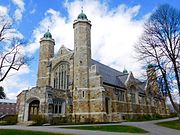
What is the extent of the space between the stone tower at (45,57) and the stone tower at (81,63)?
329 inches

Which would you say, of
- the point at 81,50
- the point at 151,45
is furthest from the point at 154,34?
the point at 81,50

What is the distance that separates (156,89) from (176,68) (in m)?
3.92

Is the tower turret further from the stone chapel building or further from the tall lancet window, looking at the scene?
the tall lancet window

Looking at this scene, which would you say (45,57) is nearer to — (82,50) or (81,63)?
(82,50)

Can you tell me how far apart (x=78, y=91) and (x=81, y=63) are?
15.8 ft

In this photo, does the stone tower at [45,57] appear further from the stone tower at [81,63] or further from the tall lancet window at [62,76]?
the stone tower at [81,63]

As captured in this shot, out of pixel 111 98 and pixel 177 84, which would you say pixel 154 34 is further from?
pixel 111 98

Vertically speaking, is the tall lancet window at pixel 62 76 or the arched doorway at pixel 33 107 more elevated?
the tall lancet window at pixel 62 76

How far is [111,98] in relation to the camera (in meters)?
33.9

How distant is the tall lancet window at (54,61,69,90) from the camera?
121ft

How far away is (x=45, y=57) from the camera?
135 ft

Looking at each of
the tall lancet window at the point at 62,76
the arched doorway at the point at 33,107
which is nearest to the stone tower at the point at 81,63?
the tall lancet window at the point at 62,76

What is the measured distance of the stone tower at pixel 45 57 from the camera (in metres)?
40.0

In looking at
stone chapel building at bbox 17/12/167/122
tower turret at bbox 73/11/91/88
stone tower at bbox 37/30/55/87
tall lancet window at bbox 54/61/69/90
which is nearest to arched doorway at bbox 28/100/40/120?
stone chapel building at bbox 17/12/167/122
